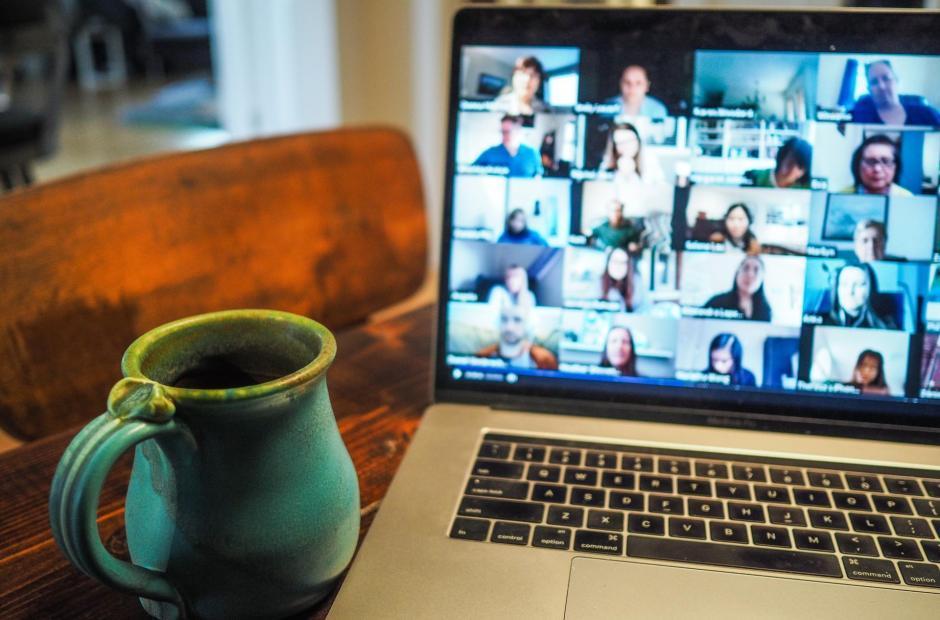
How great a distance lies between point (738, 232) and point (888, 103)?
0.12 metres

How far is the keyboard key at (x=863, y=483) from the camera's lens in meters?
0.51

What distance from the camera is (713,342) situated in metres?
0.58

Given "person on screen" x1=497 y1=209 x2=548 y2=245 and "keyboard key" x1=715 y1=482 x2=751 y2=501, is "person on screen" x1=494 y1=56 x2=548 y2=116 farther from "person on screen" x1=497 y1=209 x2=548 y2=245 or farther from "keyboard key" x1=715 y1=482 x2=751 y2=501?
"keyboard key" x1=715 y1=482 x2=751 y2=501

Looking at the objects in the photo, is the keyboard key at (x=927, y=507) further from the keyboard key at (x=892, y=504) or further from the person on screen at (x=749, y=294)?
the person on screen at (x=749, y=294)

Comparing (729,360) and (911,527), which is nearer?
(911,527)

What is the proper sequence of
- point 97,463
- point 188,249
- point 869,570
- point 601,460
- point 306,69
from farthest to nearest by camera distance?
point 306,69, point 188,249, point 601,460, point 869,570, point 97,463

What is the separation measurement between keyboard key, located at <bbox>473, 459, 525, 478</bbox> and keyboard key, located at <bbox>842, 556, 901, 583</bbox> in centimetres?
19

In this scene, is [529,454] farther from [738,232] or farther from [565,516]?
[738,232]

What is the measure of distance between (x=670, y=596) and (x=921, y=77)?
1.20 ft

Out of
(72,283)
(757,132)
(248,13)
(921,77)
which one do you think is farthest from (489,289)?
(248,13)

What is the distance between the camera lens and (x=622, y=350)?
590 mm

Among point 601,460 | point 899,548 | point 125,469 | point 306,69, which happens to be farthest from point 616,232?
point 306,69

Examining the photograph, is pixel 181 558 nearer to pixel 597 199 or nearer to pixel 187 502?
pixel 187 502

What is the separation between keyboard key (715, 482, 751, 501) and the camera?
50 cm
